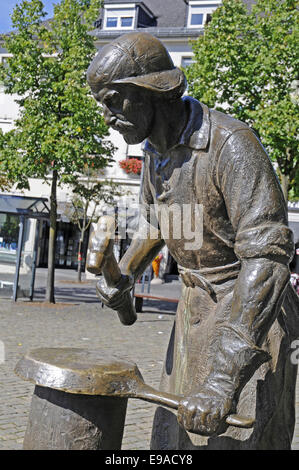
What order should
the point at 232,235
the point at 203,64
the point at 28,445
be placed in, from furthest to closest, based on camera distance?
the point at 203,64 < the point at 232,235 < the point at 28,445

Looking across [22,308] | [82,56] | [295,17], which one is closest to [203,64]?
[295,17]

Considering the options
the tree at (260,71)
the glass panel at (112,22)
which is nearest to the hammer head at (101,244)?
the tree at (260,71)

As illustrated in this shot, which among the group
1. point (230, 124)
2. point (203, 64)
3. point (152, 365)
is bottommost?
point (152, 365)

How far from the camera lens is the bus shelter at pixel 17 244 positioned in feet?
48.1

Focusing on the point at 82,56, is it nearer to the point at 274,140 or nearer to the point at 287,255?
the point at 274,140

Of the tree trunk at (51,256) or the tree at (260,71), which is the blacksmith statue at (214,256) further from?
the tree at (260,71)

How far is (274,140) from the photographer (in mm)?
14742

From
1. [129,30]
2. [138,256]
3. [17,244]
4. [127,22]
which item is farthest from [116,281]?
[127,22]

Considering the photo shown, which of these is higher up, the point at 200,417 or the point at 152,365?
the point at 200,417

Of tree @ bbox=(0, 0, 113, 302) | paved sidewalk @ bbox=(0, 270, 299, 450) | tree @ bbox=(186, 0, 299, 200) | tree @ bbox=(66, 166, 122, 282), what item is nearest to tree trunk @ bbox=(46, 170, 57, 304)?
tree @ bbox=(0, 0, 113, 302)

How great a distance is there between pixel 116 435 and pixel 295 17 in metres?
15.0

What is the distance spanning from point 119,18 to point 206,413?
1172 inches

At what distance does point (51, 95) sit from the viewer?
13.9 metres

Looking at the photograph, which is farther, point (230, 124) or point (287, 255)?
point (230, 124)
